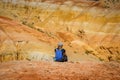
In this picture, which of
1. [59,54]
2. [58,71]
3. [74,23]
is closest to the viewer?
[58,71]

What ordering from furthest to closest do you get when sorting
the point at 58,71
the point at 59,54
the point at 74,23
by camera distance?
the point at 74,23
the point at 59,54
the point at 58,71

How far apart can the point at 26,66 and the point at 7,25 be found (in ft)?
13.1

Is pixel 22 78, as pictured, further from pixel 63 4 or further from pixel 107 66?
pixel 63 4

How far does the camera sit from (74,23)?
10.9 m

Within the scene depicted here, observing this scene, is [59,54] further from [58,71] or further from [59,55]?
[58,71]

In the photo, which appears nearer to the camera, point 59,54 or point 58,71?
point 58,71

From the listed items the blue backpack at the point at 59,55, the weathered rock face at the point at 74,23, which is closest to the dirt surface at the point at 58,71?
the blue backpack at the point at 59,55

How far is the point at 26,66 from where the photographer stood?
6434 mm

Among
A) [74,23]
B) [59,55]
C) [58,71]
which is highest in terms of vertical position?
[74,23]

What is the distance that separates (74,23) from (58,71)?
5.04 metres

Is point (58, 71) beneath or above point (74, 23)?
beneath

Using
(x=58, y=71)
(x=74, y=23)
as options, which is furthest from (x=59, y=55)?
(x=74, y=23)

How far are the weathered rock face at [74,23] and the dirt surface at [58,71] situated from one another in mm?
2785

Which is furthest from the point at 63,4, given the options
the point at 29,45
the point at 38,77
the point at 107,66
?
the point at 38,77
